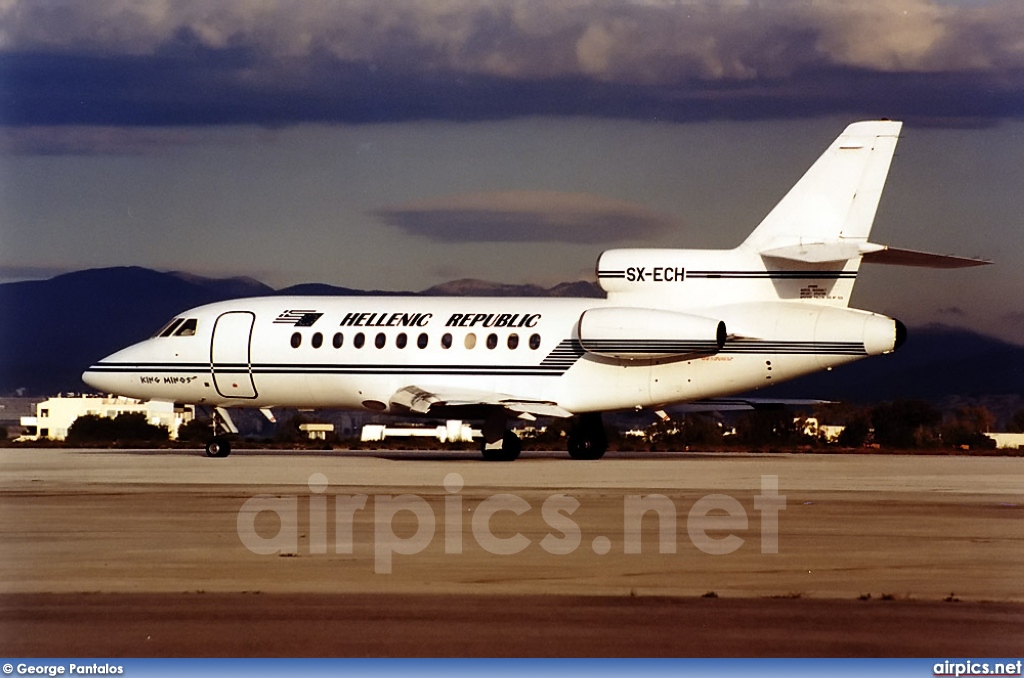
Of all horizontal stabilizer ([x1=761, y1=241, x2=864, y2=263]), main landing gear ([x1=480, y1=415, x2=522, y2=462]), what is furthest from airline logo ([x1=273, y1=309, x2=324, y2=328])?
horizontal stabilizer ([x1=761, y1=241, x2=864, y2=263])

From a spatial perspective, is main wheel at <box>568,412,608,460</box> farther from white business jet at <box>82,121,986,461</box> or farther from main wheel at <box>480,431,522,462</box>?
main wheel at <box>480,431,522,462</box>

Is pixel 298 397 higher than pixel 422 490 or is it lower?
higher

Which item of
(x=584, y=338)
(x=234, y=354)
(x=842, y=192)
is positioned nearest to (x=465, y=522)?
(x=584, y=338)

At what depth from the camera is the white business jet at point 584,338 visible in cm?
Answer: 3241

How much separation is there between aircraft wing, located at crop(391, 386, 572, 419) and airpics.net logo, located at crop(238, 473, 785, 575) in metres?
10.4

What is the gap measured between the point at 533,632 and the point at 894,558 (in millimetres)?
5774

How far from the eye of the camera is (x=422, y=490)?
23.5 meters

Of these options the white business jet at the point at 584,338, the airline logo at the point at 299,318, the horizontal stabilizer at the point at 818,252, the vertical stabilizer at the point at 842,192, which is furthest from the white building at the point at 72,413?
the vertical stabilizer at the point at 842,192

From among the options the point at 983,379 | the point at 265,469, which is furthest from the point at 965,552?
the point at 983,379

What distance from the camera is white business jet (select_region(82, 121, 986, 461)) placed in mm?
32406

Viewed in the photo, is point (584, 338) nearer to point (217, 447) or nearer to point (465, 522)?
point (217, 447)

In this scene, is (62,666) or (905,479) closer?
(62,666)

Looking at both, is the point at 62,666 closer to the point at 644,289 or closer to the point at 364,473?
the point at 364,473

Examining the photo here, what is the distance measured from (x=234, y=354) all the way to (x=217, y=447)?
249 cm
